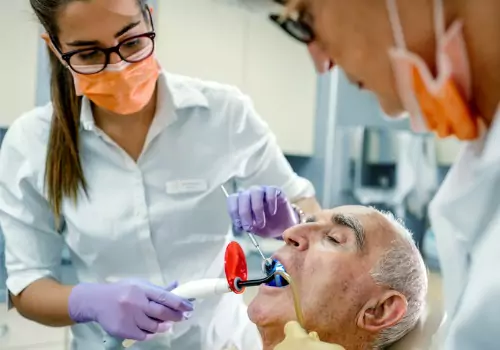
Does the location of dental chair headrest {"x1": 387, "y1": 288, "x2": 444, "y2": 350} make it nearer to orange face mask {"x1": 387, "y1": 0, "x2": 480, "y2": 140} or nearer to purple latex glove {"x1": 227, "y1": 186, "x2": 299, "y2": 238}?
purple latex glove {"x1": 227, "y1": 186, "x2": 299, "y2": 238}

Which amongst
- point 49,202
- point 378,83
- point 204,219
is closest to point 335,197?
point 204,219

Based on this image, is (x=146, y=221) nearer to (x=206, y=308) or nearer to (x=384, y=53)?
(x=206, y=308)

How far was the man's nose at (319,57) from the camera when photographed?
83 centimetres

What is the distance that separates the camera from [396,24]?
2.39 ft

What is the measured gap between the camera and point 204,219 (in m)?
1.71

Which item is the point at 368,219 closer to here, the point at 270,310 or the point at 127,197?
the point at 270,310

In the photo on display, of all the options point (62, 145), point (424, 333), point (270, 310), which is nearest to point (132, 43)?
point (62, 145)

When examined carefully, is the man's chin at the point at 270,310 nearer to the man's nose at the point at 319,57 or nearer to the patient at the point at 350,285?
the patient at the point at 350,285

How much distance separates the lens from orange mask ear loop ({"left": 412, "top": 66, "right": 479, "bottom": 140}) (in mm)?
736

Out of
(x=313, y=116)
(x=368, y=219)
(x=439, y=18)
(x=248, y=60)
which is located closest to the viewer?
(x=439, y=18)

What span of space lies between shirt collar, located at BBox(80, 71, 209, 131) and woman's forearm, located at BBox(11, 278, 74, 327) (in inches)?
17.8

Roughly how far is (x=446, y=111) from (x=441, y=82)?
0.14 ft

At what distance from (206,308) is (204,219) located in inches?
10.0

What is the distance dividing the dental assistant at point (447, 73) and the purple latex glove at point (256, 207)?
2.63 feet
